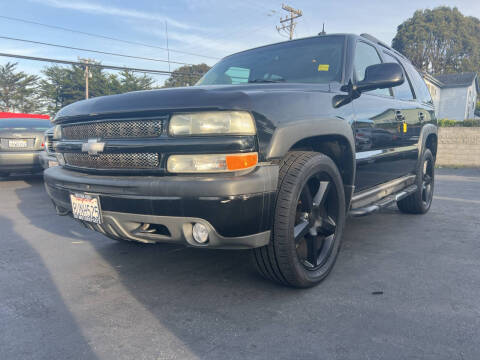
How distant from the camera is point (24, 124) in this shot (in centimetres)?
731

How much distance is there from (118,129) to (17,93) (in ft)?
157

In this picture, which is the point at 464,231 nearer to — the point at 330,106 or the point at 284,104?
the point at 330,106

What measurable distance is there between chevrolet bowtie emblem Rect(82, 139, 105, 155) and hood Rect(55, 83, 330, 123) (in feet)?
0.55

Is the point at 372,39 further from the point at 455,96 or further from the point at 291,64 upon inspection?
the point at 455,96

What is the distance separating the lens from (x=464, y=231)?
4.02m

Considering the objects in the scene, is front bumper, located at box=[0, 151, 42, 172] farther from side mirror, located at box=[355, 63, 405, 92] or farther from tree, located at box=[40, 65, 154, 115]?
tree, located at box=[40, 65, 154, 115]

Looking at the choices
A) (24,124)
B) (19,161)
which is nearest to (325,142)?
(19,161)

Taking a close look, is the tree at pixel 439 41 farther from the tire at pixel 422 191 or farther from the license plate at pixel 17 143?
the license plate at pixel 17 143

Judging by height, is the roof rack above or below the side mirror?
above

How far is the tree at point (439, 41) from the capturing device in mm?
51469

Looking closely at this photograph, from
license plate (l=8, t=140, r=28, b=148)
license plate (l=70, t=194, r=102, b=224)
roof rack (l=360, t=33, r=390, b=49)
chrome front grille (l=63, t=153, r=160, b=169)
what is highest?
roof rack (l=360, t=33, r=390, b=49)

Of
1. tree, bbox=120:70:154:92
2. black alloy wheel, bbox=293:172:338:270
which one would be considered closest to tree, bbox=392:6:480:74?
tree, bbox=120:70:154:92

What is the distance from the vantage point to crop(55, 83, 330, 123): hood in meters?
2.01

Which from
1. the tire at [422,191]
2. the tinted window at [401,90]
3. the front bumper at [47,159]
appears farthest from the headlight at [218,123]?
the tire at [422,191]
